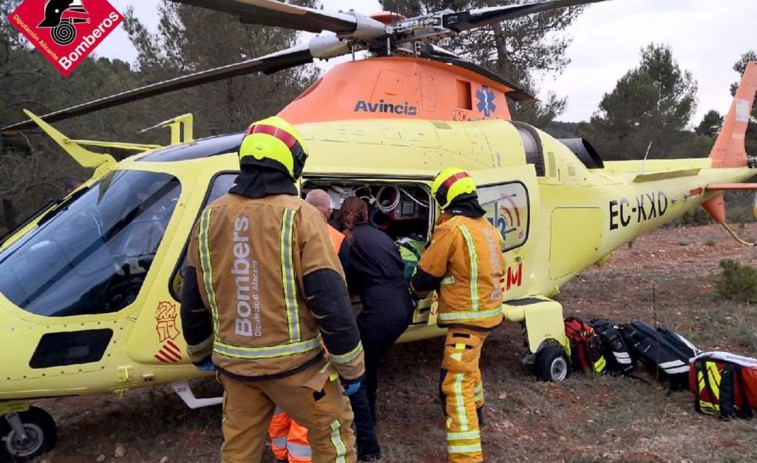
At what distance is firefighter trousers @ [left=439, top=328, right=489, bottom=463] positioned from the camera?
3771 millimetres

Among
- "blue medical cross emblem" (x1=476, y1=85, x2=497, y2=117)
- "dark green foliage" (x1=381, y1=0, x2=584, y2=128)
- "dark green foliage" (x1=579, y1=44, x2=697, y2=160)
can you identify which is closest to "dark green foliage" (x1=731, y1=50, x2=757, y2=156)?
"dark green foliage" (x1=579, y1=44, x2=697, y2=160)

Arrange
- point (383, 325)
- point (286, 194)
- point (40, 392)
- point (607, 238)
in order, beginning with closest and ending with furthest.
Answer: point (286, 194), point (40, 392), point (383, 325), point (607, 238)

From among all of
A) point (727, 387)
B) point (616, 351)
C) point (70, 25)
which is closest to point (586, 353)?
point (616, 351)

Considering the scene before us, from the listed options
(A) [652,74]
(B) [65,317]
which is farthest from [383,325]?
(A) [652,74]

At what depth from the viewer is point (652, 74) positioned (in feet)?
98.7

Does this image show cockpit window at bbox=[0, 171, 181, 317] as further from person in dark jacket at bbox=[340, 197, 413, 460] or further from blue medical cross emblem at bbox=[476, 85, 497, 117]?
blue medical cross emblem at bbox=[476, 85, 497, 117]

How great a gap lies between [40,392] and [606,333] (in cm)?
465

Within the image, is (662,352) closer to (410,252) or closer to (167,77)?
(410,252)

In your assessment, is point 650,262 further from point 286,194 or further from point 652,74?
point 652,74

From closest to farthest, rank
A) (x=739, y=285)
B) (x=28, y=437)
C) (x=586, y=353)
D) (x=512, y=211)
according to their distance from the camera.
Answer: (x=28, y=437)
(x=512, y=211)
(x=586, y=353)
(x=739, y=285)

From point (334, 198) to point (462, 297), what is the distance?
1.43 m

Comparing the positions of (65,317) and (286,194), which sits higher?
(286,194)

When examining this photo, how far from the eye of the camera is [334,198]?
480 centimetres

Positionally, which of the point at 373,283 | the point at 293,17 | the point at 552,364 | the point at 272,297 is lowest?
the point at 552,364
